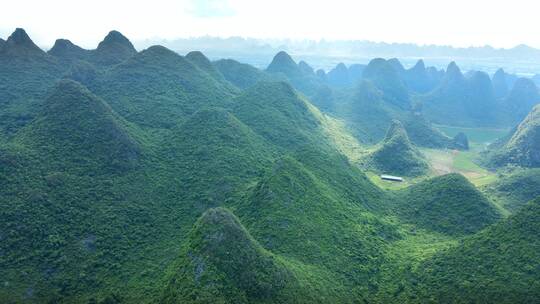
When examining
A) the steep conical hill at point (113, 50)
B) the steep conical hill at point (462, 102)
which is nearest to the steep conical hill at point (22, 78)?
the steep conical hill at point (113, 50)

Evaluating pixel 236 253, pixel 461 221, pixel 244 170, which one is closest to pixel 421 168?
pixel 461 221

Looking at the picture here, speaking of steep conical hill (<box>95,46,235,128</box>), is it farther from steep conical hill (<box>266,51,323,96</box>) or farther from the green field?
the green field

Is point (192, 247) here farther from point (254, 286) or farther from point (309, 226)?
point (309, 226)

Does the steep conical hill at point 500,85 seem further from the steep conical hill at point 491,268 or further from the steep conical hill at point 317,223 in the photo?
the steep conical hill at point 491,268

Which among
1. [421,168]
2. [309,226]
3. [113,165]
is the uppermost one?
[113,165]

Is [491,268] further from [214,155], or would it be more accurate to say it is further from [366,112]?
[366,112]

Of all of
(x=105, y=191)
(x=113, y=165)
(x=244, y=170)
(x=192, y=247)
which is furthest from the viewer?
(x=244, y=170)

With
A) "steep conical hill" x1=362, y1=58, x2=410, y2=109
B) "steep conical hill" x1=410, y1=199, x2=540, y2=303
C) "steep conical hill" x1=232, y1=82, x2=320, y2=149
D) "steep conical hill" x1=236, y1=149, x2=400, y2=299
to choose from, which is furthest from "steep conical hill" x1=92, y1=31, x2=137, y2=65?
"steep conical hill" x1=410, y1=199, x2=540, y2=303

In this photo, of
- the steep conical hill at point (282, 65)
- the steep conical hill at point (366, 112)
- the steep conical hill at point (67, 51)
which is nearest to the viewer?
the steep conical hill at point (67, 51)

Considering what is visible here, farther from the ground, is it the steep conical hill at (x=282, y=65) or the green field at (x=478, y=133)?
the steep conical hill at (x=282, y=65)
